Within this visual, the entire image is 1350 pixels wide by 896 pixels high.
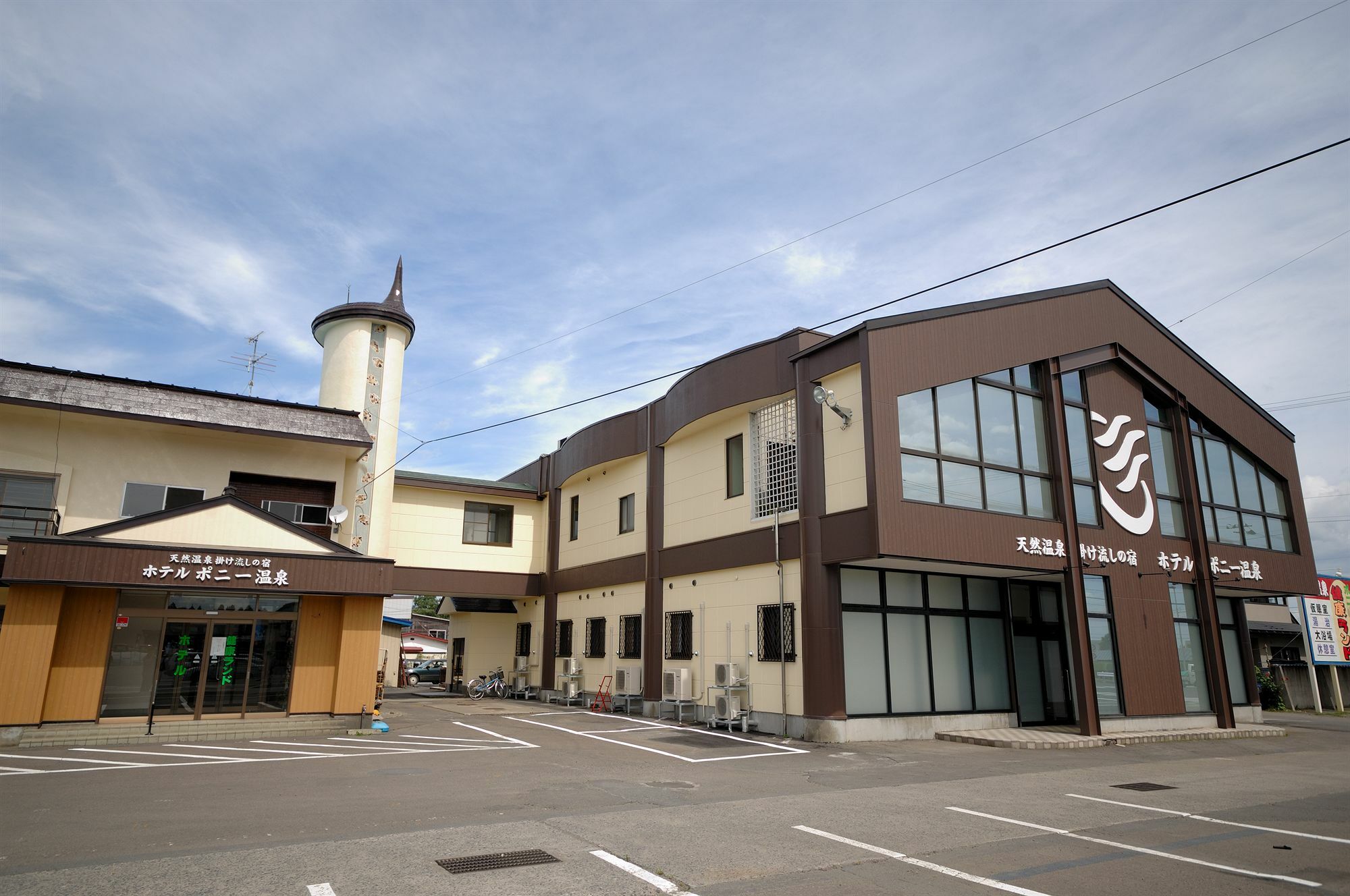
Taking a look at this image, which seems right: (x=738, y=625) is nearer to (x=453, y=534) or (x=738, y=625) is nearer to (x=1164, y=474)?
(x=1164, y=474)

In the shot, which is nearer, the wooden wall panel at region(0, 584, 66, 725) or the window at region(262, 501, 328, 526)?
the wooden wall panel at region(0, 584, 66, 725)

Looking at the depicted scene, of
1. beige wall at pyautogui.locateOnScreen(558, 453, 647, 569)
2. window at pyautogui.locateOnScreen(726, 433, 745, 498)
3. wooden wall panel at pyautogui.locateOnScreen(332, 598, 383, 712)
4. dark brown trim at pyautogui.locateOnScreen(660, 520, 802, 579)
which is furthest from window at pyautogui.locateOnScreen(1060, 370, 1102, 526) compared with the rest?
wooden wall panel at pyautogui.locateOnScreen(332, 598, 383, 712)

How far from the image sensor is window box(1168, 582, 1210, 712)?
18953mm

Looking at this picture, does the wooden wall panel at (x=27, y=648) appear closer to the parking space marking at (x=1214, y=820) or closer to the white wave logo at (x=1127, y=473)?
the parking space marking at (x=1214, y=820)

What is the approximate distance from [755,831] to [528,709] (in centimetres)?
A: 1647

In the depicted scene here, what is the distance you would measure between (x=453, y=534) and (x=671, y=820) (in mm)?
20125

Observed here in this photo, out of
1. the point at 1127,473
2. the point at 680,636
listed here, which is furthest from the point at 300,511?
the point at 1127,473

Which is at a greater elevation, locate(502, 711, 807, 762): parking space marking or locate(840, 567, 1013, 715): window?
locate(840, 567, 1013, 715): window

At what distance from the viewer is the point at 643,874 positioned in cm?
642

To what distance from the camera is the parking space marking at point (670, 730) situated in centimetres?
1350

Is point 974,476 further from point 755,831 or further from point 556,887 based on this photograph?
point 556,887

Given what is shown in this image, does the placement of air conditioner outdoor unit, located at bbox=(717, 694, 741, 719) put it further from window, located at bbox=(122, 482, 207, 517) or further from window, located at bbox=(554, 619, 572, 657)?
window, located at bbox=(122, 482, 207, 517)

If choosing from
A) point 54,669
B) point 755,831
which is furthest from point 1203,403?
point 54,669

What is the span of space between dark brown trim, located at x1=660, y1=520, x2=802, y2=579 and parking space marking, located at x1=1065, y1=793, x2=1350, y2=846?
6.96 m
